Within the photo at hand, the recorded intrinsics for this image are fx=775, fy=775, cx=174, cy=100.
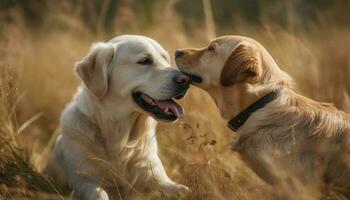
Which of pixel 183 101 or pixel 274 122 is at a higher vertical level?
pixel 274 122

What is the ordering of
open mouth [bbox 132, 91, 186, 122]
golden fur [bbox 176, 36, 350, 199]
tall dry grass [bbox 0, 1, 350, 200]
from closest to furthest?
golden fur [bbox 176, 36, 350, 199] → tall dry grass [bbox 0, 1, 350, 200] → open mouth [bbox 132, 91, 186, 122]

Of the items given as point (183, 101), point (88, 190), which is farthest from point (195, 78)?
point (183, 101)

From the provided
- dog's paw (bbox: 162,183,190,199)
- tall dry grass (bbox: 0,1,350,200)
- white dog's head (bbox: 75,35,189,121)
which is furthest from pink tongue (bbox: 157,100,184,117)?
dog's paw (bbox: 162,183,190,199)

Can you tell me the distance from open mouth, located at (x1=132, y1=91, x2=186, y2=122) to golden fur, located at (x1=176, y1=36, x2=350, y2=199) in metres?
0.23

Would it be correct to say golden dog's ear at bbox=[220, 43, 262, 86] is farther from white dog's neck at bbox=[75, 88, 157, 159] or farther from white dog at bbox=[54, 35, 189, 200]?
white dog's neck at bbox=[75, 88, 157, 159]

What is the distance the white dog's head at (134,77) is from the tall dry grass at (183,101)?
0.25m

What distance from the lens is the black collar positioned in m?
5.12

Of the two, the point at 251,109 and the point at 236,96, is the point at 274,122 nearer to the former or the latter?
the point at 251,109

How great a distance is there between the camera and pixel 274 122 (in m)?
5.02

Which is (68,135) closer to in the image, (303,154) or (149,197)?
(149,197)

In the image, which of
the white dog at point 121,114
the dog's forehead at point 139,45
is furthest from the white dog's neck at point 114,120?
the dog's forehead at point 139,45

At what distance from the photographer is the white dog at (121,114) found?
17.6 feet

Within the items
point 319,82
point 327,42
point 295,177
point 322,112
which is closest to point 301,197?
point 295,177

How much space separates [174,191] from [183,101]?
7.54ft
